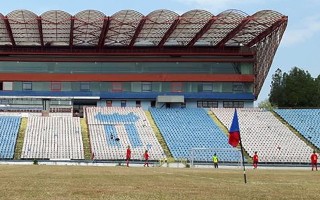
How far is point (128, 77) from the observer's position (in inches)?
2773

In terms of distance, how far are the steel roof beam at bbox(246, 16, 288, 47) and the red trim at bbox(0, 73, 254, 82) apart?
14.5 feet

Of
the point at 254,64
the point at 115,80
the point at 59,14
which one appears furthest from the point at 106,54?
→ the point at 254,64

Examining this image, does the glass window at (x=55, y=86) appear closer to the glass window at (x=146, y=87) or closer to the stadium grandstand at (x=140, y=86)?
the stadium grandstand at (x=140, y=86)

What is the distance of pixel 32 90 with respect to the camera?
229 feet

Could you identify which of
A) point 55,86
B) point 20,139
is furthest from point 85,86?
point 20,139

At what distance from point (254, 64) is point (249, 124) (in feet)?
41.9

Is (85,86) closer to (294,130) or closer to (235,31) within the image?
(235,31)

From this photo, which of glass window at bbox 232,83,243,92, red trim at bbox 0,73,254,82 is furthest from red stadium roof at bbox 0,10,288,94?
red trim at bbox 0,73,254,82

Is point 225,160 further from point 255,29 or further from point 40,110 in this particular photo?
point 40,110

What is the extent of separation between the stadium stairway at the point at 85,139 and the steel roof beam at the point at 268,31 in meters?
23.1

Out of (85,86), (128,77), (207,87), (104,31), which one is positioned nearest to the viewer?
(104,31)

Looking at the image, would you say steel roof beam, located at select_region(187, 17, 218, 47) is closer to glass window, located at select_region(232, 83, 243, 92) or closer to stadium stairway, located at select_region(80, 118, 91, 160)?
glass window, located at select_region(232, 83, 243, 92)

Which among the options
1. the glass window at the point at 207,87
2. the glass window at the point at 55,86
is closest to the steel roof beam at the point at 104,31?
the glass window at the point at 55,86

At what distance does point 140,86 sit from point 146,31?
33.9ft
